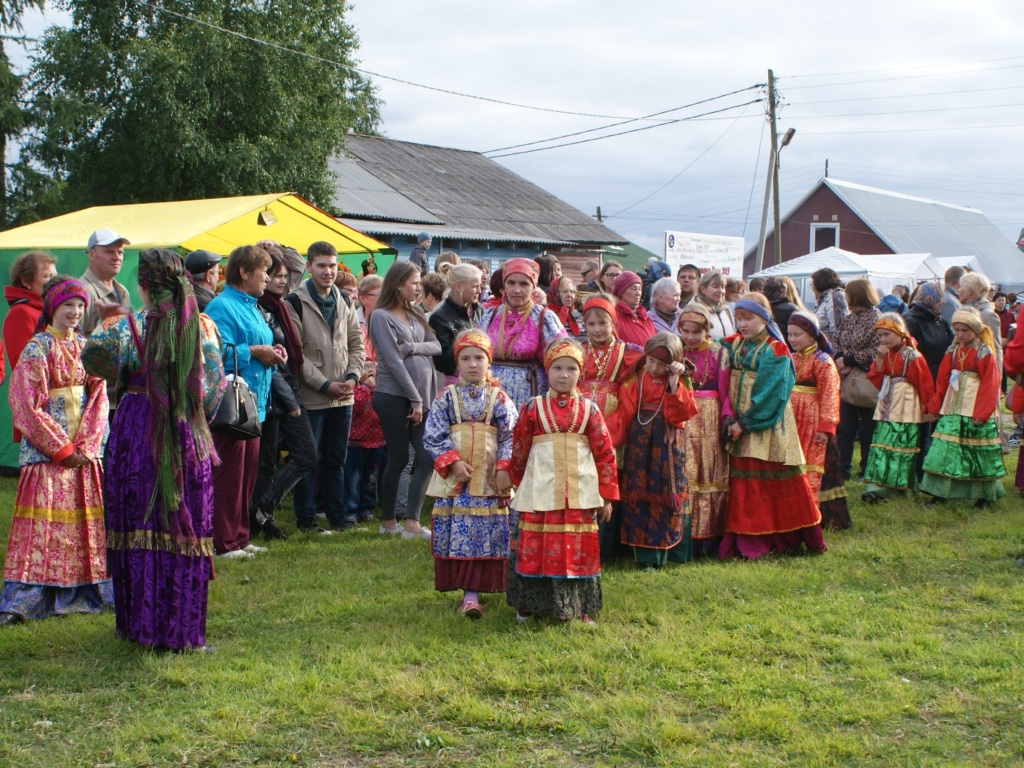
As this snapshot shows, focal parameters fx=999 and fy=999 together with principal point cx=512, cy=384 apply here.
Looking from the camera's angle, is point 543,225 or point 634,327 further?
point 543,225

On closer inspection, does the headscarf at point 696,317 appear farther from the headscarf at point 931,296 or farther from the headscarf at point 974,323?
the headscarf at point 931,296

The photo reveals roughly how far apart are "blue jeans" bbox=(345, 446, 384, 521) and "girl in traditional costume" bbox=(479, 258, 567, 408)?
88.2 inches

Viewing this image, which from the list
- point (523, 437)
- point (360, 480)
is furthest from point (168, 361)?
point (360, 480)

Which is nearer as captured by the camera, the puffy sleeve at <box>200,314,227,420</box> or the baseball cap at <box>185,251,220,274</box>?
the puffy sleeve at <box>200,314,227,420</box>

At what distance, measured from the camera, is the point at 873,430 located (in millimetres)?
9469

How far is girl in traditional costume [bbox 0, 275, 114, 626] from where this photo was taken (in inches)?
215

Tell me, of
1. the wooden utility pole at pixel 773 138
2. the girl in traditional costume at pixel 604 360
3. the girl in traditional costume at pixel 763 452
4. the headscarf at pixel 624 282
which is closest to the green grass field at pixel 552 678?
the girl in traditional costume at pixel 763 452

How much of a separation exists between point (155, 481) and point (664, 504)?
3270 millimetres

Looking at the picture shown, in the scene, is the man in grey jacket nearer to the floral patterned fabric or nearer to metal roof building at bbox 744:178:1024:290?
the floral patterned fabric

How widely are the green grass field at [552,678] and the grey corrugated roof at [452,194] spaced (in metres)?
21.2

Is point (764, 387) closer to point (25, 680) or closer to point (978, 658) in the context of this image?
point (978, 658)

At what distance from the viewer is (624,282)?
726cm

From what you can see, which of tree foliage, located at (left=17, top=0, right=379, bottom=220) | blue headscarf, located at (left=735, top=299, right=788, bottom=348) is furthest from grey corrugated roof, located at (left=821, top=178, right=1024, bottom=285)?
blue headscarf, located at (left=735, top=299, right=788, bottom=348)

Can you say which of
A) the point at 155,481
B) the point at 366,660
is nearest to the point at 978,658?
the point at 366,660
